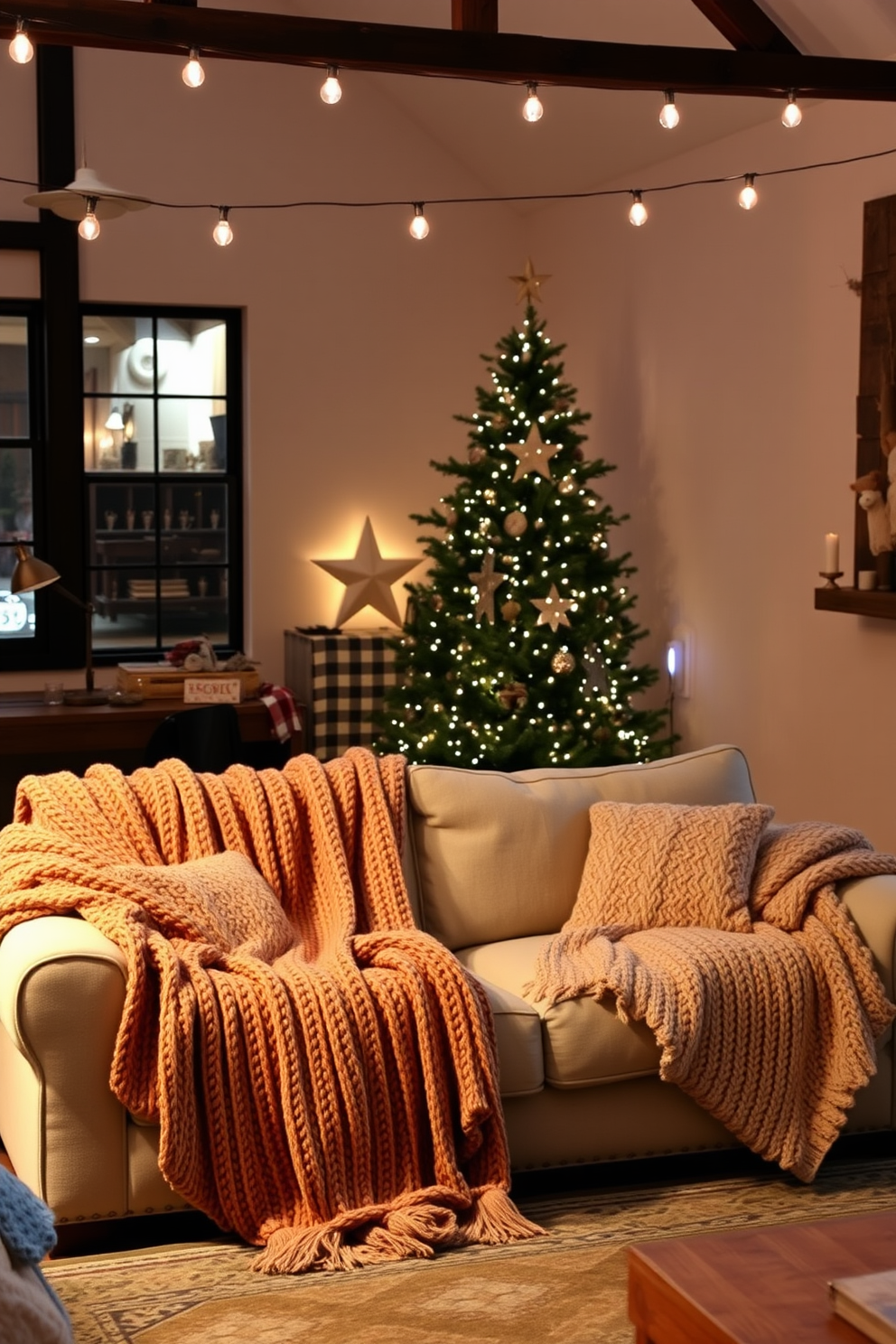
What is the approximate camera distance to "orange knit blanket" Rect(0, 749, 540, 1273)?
2871mm

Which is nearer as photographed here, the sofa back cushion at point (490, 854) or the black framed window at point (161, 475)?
the sofa back cushion at point (490, 854)

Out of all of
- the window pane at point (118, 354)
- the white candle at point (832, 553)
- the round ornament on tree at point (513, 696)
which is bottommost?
the round ornament on tree at point (513, 696)

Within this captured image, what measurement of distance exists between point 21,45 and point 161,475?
327cm

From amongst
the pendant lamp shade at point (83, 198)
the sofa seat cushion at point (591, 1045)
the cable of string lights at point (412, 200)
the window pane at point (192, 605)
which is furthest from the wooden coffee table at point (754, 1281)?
the window pane at point (192, 605)

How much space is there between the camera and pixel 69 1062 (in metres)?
2.85

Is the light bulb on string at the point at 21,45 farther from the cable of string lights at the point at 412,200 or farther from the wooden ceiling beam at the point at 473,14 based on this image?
the wooden ceiling beam at the point at 473,14

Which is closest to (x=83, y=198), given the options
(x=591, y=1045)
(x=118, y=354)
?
(x=118, y=354)

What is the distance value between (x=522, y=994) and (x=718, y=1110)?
44 cm

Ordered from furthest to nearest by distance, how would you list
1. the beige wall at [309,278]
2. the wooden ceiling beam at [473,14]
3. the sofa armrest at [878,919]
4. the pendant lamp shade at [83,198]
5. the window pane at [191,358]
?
the window pane at [191,358] < the beige wall at [309,278] < the pendant lamp shade at [83,198] < the wooden ceiling beam at [473,14] < the sofa armrest at [878,919]

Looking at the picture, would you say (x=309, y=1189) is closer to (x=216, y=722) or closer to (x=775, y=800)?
(x=216, y=722)

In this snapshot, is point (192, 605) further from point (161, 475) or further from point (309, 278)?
point (309, 278)

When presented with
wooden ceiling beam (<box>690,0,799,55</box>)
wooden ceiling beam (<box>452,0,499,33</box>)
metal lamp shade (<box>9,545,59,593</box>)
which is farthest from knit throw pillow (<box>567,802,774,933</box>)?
metal lamp shade (<box>9,545,59,593</box>)

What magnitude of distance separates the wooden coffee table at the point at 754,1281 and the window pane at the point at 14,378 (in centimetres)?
508

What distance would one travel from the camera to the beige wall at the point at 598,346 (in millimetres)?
5129
